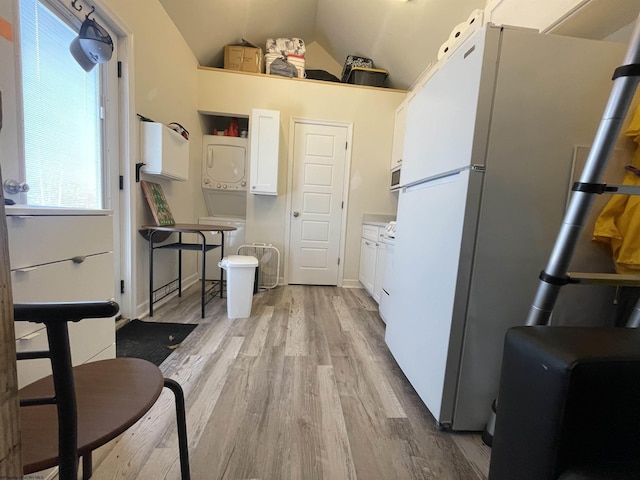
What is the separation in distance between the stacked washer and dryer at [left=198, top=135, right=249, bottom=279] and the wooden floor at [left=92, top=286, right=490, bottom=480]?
1571 mm

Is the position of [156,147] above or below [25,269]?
above

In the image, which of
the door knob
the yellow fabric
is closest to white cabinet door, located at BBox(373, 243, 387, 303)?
the yellow fabric

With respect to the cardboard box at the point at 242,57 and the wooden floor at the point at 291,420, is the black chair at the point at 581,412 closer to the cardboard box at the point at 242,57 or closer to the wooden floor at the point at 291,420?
the wooden floor at the point at 291,420

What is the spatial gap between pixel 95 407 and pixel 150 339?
1.47 m

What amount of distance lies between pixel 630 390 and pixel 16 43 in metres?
2.51

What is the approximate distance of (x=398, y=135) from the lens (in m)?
3.29

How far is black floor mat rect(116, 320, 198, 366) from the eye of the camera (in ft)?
5.67

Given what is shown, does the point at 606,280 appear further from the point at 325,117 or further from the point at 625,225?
the point at 325,117

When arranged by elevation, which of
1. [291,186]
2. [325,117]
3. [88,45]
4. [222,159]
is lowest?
[291,186]

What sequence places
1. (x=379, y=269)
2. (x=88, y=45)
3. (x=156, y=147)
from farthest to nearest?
(x=379, y=269) < (x=156, y=147) < (x=88, y=45)

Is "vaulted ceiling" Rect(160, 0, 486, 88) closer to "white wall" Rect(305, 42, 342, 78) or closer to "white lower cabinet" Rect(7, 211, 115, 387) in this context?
"white wall" Rect(305, 42, 342, 78)

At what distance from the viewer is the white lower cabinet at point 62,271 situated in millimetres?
823

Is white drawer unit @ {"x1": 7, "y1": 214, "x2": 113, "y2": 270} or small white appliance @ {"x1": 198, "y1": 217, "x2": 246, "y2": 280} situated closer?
white drawer unit @ {"x1": 7, "y1": 214, "x2": 113, "y2": 270}

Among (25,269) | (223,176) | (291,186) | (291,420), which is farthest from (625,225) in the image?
(223,176)
